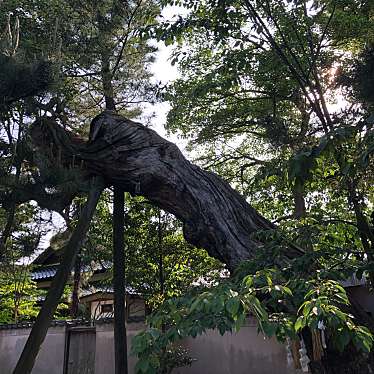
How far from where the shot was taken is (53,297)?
15.9 feet

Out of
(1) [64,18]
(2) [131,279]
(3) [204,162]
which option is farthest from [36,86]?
(3) [204,162]

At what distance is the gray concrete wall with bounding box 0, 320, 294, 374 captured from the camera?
5.16m

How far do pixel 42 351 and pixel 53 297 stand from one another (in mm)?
2436

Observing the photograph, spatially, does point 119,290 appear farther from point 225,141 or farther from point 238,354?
point 225,141

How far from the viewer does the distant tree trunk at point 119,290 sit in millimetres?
5227

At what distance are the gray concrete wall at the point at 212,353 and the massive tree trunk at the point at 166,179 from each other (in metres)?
1.28

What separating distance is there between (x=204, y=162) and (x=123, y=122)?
3773mm

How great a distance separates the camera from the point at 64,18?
584 centimetres

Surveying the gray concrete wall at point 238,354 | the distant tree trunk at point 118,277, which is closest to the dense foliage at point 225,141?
the distant tree trunk at point 118,277

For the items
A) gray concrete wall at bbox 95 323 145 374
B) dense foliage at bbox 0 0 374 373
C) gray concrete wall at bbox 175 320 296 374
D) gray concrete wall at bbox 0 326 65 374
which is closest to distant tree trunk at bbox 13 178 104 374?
dense foliage at bbox 0 0 374 373

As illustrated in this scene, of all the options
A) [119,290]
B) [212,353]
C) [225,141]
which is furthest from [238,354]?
[225,141]

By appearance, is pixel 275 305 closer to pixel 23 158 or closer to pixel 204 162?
pixel 23 158

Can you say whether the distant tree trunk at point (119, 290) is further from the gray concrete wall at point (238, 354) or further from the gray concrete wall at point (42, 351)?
the gray concrete wall at point (42, 351)

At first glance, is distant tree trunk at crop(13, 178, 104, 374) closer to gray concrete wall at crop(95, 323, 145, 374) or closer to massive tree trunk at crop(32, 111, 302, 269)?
massive tree trunk at crop(32, 111, 302, 269)
